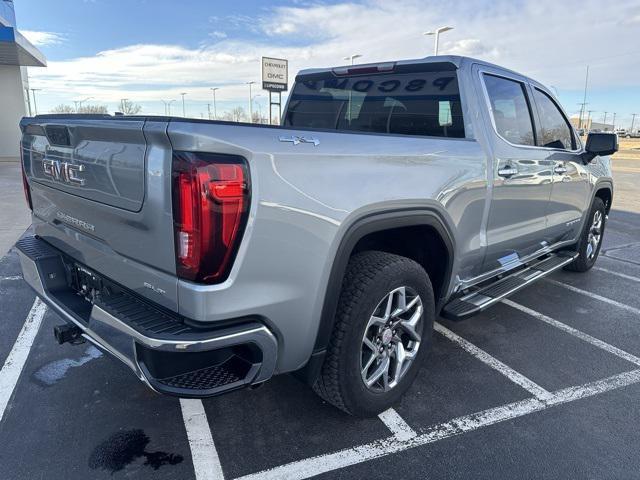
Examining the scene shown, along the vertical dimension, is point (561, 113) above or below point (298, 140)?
above

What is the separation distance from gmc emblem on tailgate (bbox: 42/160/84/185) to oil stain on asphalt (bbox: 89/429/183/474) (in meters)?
1.33

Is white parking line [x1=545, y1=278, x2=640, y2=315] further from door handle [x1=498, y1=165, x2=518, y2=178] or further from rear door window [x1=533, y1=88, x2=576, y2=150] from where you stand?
door handle [x1=498, y1=165, x2=518, y2=178]

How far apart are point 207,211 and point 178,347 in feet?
1.71

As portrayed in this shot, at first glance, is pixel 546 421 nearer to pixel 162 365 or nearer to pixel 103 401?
pixel 162 365

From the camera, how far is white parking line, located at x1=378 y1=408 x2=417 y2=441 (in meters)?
2.61

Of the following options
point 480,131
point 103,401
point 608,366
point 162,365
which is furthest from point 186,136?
point 608,366

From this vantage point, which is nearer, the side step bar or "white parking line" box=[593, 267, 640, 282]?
the side step bar

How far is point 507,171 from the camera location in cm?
338

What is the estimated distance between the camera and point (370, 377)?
2.66 metres

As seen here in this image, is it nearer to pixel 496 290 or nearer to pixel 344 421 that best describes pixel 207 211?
pixel 344 421

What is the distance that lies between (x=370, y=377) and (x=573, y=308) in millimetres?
2874

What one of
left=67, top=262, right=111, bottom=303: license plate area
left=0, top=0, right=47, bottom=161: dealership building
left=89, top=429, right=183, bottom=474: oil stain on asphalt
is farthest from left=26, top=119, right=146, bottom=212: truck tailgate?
left=0, top=0, right=47, bottom=161: dealership building

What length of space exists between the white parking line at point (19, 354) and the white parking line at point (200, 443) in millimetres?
1035

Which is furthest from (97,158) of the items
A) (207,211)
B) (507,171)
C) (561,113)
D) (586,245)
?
(586,245)
